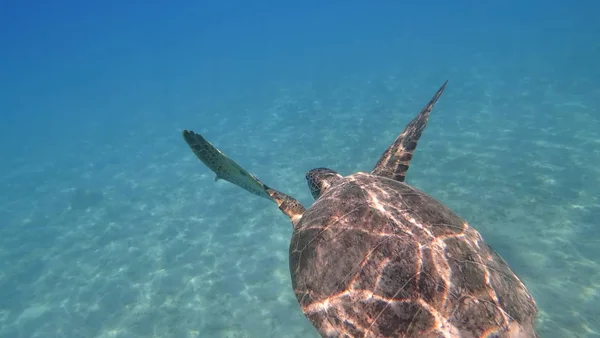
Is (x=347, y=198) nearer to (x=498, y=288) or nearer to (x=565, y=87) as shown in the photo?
(x=498, y=288)

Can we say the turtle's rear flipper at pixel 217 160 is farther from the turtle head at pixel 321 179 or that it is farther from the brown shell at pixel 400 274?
the brown shell at pixel 400 274

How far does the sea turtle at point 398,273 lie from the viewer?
2.84 m

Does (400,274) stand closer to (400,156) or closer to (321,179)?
(321,179)

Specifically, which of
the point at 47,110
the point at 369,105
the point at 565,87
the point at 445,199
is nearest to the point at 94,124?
the point at 47,110

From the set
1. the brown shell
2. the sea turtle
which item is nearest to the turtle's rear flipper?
the sea turtle

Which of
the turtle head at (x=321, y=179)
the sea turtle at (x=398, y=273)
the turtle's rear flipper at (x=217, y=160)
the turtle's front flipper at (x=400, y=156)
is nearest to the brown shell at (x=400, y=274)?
the sea turtle at (x=398, y=273)

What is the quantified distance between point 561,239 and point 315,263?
524 inches

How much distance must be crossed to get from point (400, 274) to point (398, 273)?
22 millimetres

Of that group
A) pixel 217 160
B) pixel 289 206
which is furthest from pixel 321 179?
pixel 217 160

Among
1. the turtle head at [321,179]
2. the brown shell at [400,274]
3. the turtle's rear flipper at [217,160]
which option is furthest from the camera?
the turtle head at [321,179]

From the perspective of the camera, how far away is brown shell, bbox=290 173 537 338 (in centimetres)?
284

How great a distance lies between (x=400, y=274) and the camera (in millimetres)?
3148

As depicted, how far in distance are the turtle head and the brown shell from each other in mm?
1476

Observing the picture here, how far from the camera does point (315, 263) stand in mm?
3867
